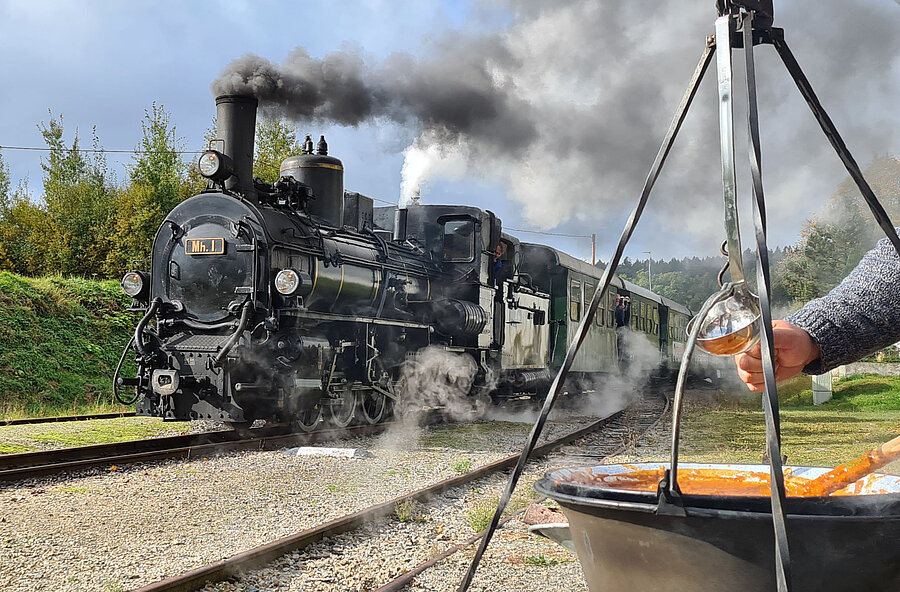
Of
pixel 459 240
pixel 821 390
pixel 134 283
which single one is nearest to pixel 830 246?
pixel 821 390

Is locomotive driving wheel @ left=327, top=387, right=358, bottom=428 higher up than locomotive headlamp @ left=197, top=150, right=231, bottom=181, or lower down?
lower down

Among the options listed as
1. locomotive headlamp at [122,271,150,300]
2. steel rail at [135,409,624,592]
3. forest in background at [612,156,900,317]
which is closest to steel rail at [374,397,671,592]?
steel rail at [135,409,624,592]

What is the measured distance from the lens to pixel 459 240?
36.3 feet

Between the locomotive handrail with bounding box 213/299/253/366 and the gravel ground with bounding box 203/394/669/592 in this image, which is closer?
the gravel ground with bounding box 203/394/669/592

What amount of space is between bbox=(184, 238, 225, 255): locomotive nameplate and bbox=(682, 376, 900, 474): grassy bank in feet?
17.5

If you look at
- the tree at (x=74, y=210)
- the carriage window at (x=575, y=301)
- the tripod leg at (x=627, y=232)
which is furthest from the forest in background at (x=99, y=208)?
the tripod leg at (x=627, y=232)

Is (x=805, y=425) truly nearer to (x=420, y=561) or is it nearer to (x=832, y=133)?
(x=420, y=561)

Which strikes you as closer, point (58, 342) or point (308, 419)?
point (308, 419)

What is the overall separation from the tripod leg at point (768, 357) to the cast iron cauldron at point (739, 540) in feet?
0.58

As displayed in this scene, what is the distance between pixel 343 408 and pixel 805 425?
7280mm

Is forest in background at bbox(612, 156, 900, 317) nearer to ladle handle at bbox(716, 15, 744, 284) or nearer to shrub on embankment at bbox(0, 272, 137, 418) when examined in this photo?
ladle handle at bbox(716, 15, 744, 284)

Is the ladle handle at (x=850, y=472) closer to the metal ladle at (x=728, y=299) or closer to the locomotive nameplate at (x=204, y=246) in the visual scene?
the metal ladle at (x=728, y=299)

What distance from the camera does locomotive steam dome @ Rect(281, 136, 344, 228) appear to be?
940 centimetres

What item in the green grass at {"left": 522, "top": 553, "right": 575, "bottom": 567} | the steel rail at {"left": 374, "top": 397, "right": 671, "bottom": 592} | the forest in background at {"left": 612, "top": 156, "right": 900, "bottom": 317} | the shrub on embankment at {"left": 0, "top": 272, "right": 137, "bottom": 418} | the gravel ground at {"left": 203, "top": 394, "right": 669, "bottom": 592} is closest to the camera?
the steel rail at {"left": 374, "top": 397, "right": 671, "bottom": 592}
